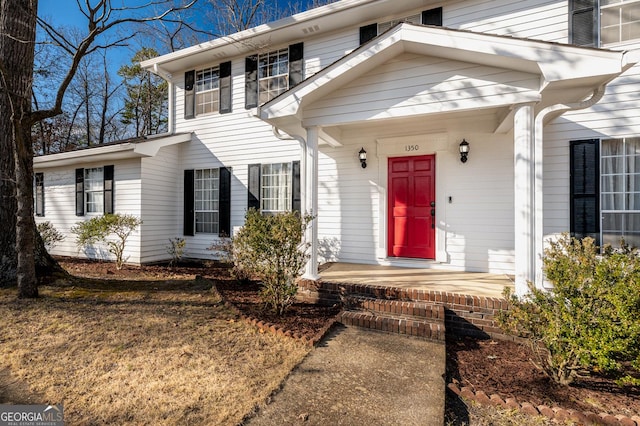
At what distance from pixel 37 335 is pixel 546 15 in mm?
8772

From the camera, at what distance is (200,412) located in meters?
2.25

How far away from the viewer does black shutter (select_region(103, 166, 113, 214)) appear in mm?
8172

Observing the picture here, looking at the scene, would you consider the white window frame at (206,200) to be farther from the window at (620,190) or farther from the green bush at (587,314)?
the window at (620,190)

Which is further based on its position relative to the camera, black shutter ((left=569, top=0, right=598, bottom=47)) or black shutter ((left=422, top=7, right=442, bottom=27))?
black shutter ((left=422, top=7, right=442, bottom=27))

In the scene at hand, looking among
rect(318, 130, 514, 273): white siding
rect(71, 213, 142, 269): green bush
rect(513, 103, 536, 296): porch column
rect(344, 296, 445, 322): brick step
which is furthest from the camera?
rect(71, 213, 142, 269): green bush

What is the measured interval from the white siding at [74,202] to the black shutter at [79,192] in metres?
0.17

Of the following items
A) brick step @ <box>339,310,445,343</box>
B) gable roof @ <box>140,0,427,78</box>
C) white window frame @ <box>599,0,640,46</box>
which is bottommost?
brick step @ <box>339,310,445,343</box>

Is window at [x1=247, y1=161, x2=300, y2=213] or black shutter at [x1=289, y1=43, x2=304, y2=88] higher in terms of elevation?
black shutter at [x1=289, y1=43, x2=304, y2=88]

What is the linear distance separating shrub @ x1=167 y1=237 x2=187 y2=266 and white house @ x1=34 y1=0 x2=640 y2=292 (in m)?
0.21

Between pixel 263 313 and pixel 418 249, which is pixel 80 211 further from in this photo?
pixel 418 249

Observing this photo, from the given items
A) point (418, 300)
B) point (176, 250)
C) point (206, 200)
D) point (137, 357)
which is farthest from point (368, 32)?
point (176, 250)

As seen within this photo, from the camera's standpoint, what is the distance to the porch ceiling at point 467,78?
344cm

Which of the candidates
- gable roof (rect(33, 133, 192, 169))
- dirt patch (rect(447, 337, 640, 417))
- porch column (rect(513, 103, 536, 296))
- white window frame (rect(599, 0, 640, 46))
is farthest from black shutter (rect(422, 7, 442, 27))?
gable roof (rect(33, 133, 192, 169))

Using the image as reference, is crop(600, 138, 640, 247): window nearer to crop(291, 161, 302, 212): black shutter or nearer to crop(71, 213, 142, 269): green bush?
crop(291, 161, 302, 212): black shutter
